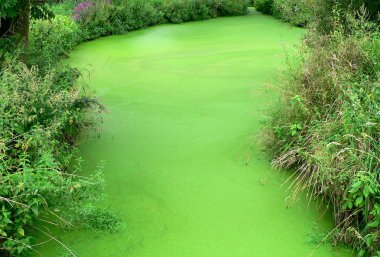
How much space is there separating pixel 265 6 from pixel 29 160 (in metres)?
9.10

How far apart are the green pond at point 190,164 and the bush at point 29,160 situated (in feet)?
1.05

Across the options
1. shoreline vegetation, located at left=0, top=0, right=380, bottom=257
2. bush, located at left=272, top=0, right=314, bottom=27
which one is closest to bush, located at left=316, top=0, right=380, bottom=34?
bush, located at left=272, top=0, right=314, bottom=27

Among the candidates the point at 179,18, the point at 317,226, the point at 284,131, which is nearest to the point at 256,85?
the point at 284,131

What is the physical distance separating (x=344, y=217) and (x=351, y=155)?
0.43 meters

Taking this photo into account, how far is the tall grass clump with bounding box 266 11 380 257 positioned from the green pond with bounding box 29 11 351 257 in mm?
169

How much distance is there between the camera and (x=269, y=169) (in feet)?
11.3

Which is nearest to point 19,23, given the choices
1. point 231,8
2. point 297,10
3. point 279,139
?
point 279,139

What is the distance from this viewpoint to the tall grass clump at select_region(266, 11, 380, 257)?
2434 millimetres

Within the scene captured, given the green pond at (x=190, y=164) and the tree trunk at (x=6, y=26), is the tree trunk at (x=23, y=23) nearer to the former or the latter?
the tree trunk at (x=6, y=26)

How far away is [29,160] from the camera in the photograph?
2465mm

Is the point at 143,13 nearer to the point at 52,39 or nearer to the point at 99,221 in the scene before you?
the point at 52,39

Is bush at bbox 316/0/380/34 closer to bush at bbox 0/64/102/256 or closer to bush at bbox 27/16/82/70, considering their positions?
bush at bbox 27/16/82/70

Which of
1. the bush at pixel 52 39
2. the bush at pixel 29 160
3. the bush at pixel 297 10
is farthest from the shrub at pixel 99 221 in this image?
the bush at pixel 297 10

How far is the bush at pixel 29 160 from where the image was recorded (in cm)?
214
